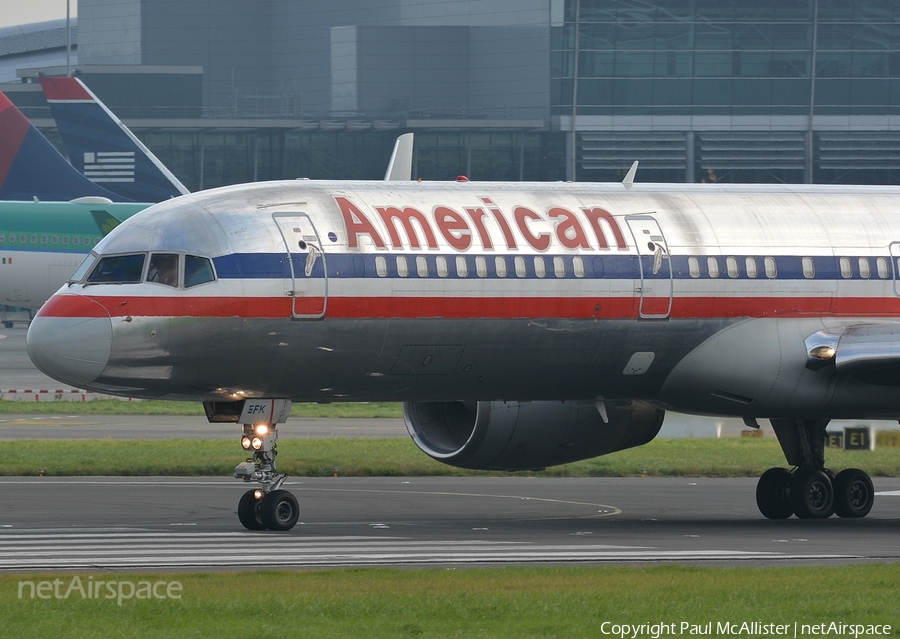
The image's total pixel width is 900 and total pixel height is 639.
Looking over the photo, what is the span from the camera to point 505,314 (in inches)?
911

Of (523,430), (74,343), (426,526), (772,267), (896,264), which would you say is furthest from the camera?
(896,264)

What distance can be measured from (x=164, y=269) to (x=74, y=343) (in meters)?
1.67

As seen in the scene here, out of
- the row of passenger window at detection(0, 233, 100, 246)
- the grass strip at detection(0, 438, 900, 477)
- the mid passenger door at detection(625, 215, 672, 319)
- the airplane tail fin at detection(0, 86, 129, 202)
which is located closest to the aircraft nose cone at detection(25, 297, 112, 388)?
the mid passenger door at detection(625, 215, 672, 319)

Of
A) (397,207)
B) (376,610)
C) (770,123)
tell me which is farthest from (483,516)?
(770,123)

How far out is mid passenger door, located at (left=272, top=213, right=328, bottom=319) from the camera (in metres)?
22.0

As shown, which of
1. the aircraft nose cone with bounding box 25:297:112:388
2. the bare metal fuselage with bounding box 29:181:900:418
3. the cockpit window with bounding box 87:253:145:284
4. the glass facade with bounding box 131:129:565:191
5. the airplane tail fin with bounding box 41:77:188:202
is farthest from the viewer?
the glass facade with bounding box 131:129:565:191

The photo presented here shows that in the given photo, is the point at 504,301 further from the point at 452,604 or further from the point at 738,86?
the point at 738,86

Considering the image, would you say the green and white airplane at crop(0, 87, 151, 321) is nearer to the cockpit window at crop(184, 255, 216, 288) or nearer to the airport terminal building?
the airport terminal building

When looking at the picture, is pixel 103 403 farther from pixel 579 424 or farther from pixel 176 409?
pixel 579 424

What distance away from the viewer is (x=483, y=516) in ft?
87.8

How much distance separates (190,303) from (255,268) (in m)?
1.06

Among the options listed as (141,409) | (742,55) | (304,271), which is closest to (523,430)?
(304,271)

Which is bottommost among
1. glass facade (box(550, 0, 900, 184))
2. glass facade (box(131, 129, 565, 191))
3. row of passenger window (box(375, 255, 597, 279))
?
row of passenger window (box(375, 255, 597, 279))

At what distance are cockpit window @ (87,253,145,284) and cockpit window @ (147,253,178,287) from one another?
16cm
